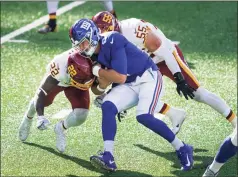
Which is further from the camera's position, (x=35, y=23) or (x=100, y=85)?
(x=35, y=23)

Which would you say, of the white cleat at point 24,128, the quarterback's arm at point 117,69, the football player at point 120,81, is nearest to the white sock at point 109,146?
the football player at point 120,81

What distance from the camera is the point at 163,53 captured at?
6.84 metres

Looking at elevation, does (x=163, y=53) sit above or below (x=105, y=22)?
below

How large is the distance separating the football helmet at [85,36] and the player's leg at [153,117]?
20.9 inches

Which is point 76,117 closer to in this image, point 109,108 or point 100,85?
point 100,85

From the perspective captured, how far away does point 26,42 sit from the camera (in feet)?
33.1

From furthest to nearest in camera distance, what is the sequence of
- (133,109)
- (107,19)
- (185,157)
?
(133,109) → (107,19) → (185,157)

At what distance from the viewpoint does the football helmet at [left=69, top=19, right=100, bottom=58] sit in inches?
238

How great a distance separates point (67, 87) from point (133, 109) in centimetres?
130

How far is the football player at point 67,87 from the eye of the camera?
20.7ft

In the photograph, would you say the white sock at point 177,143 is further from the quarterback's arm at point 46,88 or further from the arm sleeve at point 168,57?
the quarterback's arm at point 46,88

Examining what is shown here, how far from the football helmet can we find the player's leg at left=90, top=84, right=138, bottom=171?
1.30 feet

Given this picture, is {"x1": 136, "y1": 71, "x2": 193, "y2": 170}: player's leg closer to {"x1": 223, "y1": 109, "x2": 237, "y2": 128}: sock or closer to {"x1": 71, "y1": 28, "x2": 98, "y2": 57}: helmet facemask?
{"x1": 71, "y1": 28, "x2": 98, "y2": 57}: helmet facemask

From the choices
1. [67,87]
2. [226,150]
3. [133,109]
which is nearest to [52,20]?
[133,109]
